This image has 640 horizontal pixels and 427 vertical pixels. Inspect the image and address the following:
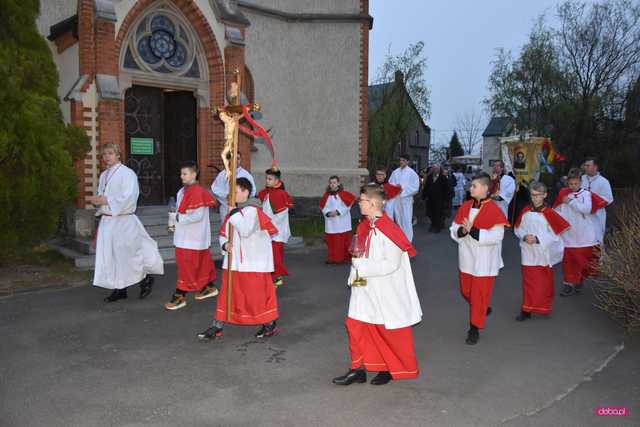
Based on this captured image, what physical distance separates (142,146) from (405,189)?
5906 mm

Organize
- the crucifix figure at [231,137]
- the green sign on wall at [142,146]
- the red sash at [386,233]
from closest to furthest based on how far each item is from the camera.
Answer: the red sash at [386,233], the crucifix figure at [231,137], the green sign on wall at [142,146]

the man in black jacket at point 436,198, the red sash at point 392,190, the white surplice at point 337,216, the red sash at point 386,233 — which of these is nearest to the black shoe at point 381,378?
the red sash at point 386,233

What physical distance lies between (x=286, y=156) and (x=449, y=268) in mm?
7958

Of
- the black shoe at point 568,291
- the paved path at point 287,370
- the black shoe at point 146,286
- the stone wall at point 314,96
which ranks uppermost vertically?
the stone wall at point 314,96

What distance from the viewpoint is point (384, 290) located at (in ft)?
14.8

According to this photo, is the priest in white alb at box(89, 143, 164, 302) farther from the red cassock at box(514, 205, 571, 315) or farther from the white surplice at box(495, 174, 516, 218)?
the white surplice at box(495, 174, 516, 218)

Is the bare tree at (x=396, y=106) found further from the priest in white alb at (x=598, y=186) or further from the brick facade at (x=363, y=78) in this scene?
the priest in white alb at (x=598, y=186)

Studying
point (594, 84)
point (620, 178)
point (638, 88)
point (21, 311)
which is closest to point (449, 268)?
point (21, 311)

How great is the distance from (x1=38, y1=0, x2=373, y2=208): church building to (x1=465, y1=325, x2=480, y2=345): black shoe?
4.71 metres

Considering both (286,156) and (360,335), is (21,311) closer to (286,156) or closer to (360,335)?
(360,335)

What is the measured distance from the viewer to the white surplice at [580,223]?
8133mm

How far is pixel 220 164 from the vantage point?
12.6 metres

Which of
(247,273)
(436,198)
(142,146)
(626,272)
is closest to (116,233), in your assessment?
(247,273)

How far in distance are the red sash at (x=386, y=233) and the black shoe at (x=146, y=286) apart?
4.02m
